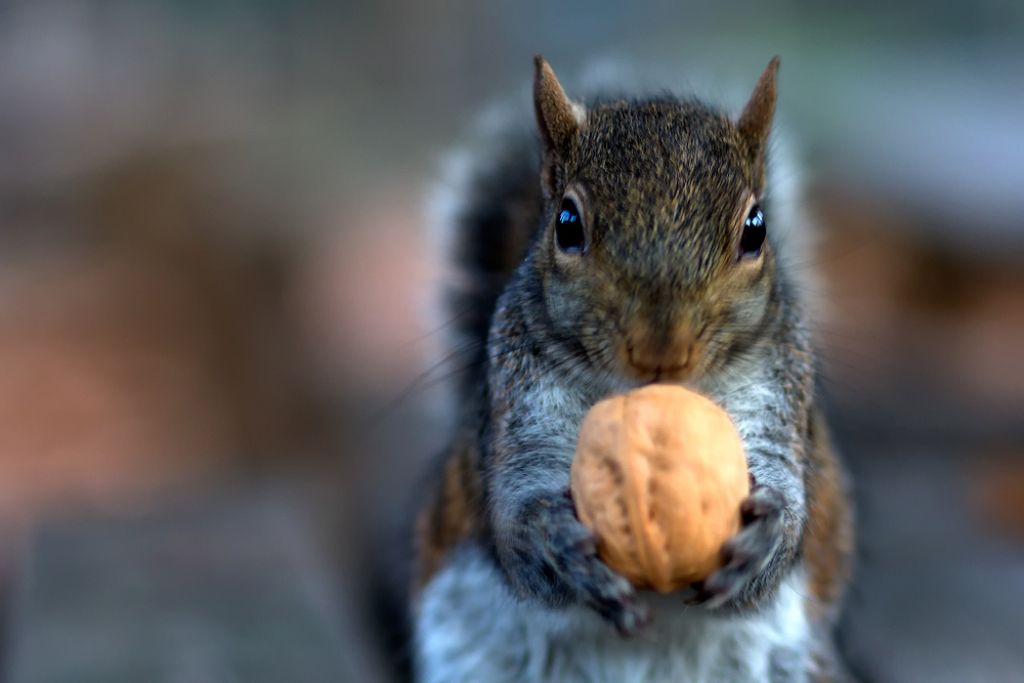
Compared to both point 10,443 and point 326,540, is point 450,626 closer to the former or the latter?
point 326,540

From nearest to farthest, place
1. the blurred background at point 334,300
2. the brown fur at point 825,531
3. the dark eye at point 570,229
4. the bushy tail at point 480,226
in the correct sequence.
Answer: the dark eye at point 570,229
the brown fur at point 825,531
the blurred background at point 334,300
the bushy tail at point 480,226

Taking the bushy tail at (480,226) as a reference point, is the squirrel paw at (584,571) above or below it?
below

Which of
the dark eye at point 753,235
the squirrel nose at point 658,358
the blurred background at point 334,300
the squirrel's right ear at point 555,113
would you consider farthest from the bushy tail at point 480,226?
the squirrel nose at point 658,358

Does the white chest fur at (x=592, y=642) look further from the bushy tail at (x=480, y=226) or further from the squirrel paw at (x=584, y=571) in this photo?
the bushy tail at (x=480, y=226)

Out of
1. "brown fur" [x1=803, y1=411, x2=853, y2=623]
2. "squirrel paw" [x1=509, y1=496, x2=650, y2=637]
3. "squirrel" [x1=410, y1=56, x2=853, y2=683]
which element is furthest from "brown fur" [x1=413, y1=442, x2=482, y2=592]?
"brown fur" [x1=803, y1=411, x2=853, y2=623]

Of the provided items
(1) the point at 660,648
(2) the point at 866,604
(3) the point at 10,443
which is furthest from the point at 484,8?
(1) the point at 660,648

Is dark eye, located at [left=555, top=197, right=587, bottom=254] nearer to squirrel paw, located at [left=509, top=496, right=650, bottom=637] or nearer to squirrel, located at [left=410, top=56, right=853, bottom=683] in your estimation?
squirrel, located at [left=410, top=56, right=853, bottom=683]

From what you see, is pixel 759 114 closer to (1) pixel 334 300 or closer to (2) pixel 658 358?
(2) pixel 658 358
